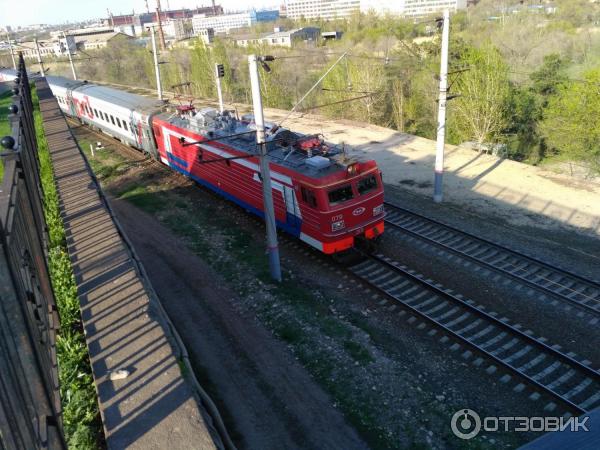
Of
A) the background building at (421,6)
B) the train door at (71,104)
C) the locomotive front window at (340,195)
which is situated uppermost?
the background building at (421,6)

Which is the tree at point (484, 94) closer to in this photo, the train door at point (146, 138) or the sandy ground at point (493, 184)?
the sandy ground at point (493, 184)

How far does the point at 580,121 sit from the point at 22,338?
31078mm

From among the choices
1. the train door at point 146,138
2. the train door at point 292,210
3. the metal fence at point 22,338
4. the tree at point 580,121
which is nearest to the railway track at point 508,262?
the train door at point 292,210

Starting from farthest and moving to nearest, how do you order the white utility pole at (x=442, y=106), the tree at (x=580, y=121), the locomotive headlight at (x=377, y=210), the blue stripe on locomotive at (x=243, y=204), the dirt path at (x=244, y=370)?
the tree at (x=580, y=121) → the white utility pole at (x=442, y=106) → the blue stripe on locomotive at (x=243, y=204) → the locomotive headlight at (x=377, y=210) → the dirt path at (x=244, y=370)

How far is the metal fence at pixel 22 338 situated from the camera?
164 inches

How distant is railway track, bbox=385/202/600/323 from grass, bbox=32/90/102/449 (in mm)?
11511

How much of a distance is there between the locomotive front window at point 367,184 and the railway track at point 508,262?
3.04m

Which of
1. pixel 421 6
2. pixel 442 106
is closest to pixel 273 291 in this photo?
pixel 442 106

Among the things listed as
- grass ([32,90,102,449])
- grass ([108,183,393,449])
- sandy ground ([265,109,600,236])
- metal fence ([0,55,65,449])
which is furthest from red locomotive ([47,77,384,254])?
sandy ground ([265,109,600,236])

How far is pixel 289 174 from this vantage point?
14734 mm

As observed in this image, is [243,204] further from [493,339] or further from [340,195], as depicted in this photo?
[493,339]

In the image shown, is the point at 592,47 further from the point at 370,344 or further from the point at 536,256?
the point at 370,344

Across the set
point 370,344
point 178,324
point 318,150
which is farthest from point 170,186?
point 370,344

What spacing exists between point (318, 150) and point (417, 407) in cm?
888
